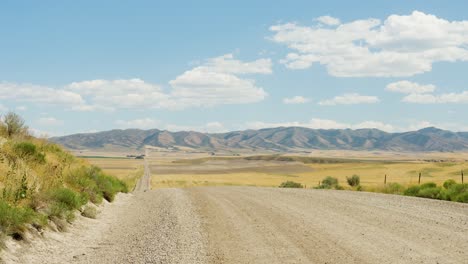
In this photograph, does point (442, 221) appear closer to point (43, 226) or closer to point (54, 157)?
point (43, 226)

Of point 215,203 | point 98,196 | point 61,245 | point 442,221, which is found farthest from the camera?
point 215,203

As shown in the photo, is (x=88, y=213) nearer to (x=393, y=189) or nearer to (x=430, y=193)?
(x=430, y=193)

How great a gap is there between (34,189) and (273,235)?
6.90 metres

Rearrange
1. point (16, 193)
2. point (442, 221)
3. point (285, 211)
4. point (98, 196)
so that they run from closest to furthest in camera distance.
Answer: point (16, 193), point (442, 221), point (285, 211), point (98, 196)

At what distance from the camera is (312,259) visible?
10.1 metres

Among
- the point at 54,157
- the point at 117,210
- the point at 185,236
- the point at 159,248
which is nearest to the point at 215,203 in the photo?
the point at 117,210

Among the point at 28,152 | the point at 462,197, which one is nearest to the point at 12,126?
the point at 28,152

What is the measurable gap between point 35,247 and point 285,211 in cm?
1012

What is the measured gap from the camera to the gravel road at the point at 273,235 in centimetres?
1050

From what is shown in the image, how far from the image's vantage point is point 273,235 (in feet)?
42.7

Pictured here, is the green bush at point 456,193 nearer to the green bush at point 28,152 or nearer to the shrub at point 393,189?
the shrub at point 393,189

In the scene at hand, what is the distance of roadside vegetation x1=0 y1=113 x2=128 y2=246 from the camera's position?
428 inches

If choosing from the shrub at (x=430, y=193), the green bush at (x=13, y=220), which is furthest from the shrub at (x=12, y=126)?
the shrub at (x=430, y=193)

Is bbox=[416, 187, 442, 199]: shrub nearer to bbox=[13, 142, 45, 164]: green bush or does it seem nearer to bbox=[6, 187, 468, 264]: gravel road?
bbox=[6, 187, 468, 264]: gravel road
